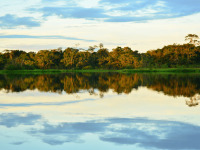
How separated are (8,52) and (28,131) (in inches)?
4927

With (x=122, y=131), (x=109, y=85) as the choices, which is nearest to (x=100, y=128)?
(x=122, y=131)

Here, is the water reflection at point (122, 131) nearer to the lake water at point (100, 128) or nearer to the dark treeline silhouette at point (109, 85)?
the lake water at point (100, 128)

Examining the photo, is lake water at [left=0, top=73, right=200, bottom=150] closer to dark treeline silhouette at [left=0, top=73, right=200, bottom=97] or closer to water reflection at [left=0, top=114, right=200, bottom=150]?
Result: water reflection at [left=0, top=114, right=200, bottom=150]

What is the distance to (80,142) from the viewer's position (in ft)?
29.9

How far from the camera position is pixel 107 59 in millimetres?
113000

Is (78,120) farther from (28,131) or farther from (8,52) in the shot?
(8,52)

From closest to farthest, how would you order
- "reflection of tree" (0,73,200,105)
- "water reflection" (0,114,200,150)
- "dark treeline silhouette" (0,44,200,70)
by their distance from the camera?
1. "water reflection" (0,114,200,150)
2. "reflection of tree" (0,73,200,105)
3. "dark treeline silhouette" (0,44,200,70)

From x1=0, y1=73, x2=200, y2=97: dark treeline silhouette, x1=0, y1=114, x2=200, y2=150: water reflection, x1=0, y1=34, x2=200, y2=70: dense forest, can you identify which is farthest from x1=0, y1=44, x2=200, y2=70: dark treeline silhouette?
x1=0, y1=114, x2=200, y2=150: water reflection

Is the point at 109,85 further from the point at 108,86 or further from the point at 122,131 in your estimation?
the point at 122,131

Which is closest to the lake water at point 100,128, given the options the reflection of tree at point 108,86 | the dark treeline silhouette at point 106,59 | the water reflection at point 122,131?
the water reflection at point 122,131

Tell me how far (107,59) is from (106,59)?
51 cm

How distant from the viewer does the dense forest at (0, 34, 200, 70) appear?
103 metres

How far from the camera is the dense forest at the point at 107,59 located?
103312 millimetres

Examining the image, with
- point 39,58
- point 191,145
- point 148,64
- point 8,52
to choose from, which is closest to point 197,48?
point 148,64
